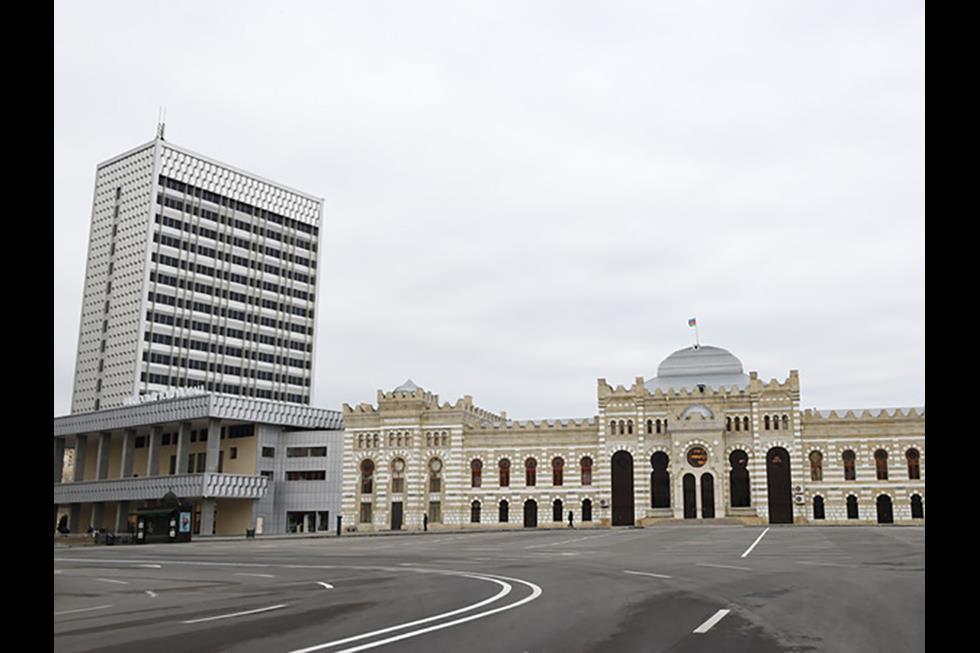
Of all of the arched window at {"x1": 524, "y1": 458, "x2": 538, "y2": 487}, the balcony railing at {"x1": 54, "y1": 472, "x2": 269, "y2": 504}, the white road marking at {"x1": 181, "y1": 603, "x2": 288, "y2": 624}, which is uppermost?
the arched window at {"x1": 524, "y1": 458, "x2": 538, "y2": 487}

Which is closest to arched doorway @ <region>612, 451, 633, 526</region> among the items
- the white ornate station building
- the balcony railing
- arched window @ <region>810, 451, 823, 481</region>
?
the white ornate station building

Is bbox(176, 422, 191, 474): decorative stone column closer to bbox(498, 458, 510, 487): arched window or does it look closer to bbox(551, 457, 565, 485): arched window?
bbox(498, 458, 510, 487): arched window

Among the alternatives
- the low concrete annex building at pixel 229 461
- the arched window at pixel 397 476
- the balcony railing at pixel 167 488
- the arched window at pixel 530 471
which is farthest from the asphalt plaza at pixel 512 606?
the low concrete annex building at pixel 229 461

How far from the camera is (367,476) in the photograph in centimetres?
8762

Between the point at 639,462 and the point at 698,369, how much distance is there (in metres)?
19.7

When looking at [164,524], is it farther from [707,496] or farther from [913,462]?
[913,462]

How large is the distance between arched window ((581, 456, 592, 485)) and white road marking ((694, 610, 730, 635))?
6937cm

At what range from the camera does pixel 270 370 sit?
138m

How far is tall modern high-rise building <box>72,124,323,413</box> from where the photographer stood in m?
124

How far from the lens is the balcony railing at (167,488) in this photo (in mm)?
83438

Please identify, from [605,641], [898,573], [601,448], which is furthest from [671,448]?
[605,641]
